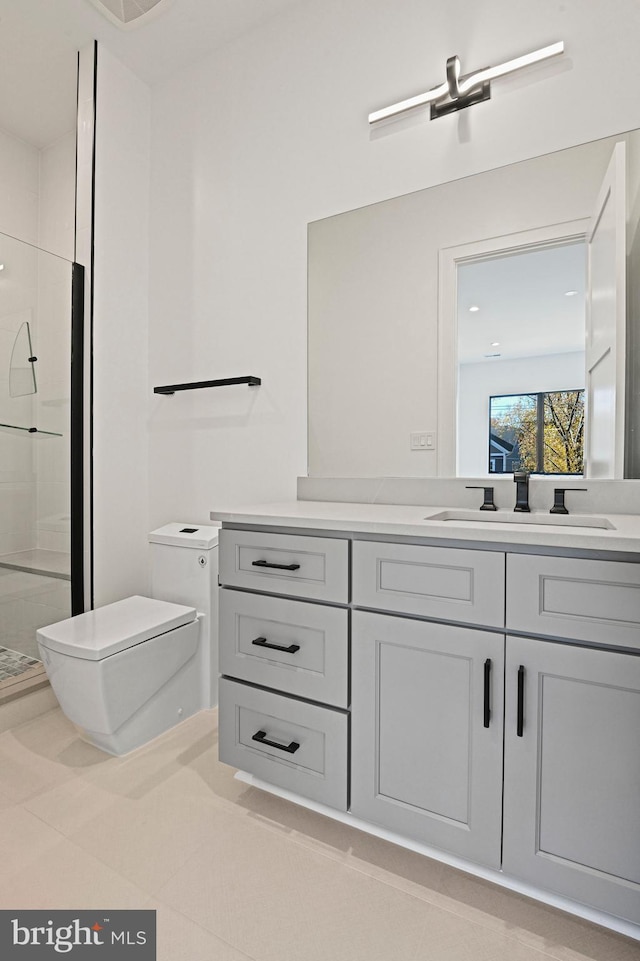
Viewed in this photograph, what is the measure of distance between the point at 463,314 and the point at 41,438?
185 cm

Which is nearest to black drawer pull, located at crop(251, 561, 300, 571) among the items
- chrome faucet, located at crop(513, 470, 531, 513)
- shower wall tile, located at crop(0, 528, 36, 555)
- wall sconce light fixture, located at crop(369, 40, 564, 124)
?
chrome faucet, located at crop(513, 470, 531, 513)

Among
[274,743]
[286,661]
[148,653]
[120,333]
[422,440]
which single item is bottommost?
[274,743]

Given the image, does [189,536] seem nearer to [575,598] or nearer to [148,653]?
[148,653]

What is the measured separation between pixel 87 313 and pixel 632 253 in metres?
2.10

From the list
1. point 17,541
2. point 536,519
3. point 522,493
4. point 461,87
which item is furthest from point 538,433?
point 17,541

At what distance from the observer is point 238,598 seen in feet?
4.86

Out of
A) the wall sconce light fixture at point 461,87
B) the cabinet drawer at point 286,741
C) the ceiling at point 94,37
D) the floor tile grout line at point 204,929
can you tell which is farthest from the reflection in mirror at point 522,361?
the ceiling at point 94,37

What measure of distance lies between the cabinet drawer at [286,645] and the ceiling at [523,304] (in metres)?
0.98

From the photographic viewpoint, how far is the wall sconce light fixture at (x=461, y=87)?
5.09ft

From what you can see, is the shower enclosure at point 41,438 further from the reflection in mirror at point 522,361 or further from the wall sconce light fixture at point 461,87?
the reflection in mirror at point 522,361

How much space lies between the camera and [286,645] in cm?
140

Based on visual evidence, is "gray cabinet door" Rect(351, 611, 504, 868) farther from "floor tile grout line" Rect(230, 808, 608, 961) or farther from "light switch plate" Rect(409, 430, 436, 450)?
"light switch plate" Rect(409, 430, 436, 450)

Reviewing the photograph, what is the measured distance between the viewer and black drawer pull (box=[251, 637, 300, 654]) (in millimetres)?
1374

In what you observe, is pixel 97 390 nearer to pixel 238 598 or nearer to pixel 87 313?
pixel 87 313
